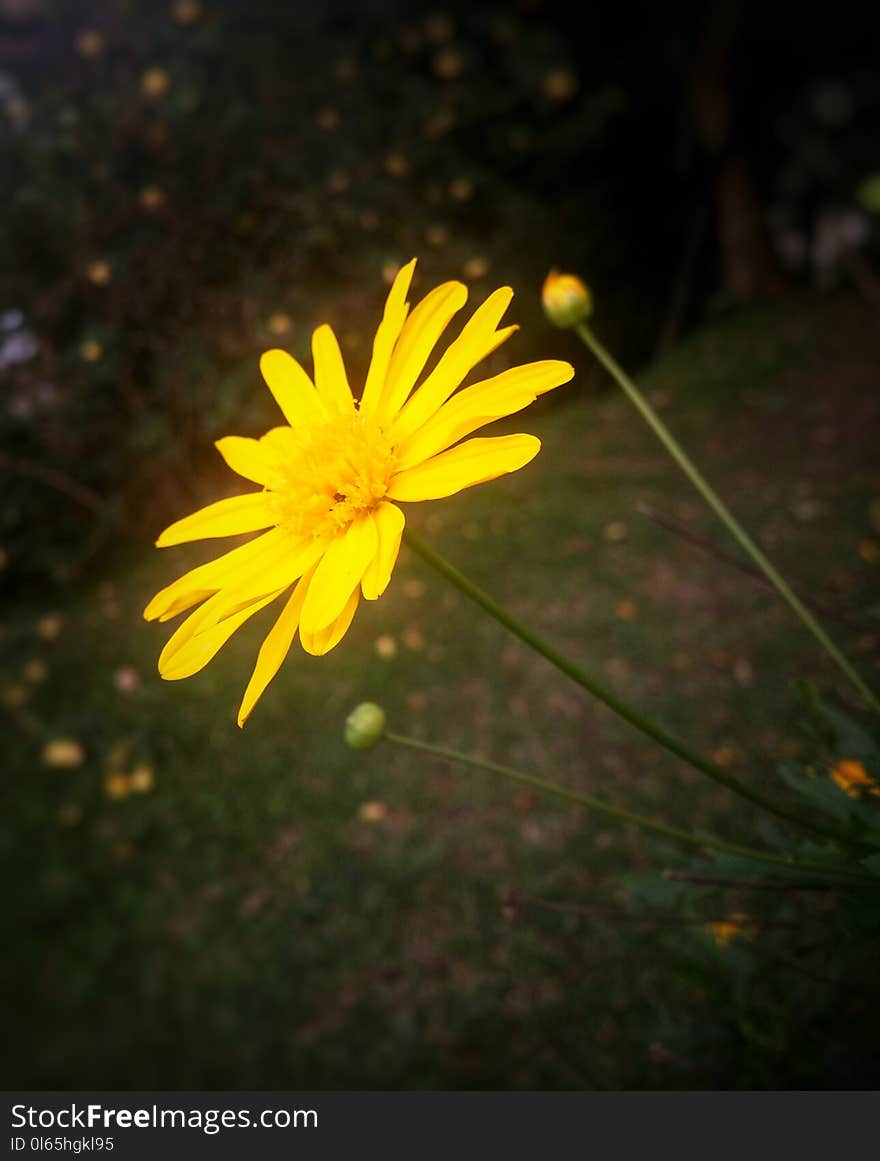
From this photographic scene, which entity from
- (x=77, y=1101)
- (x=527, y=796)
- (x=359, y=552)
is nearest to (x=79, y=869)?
(x=527, y=796)

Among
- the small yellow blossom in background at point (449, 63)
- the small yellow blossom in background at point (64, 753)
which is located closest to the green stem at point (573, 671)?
the small yellow blossom in background at point (64, 753)

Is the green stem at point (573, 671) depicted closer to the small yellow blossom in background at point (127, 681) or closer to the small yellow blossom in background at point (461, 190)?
the small yellow blossom in background at point (127, 681)

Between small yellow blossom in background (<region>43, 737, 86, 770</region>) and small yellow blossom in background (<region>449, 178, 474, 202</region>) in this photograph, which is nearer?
small yellow blossom in background (<region>43, 737, 86, 770</region>)

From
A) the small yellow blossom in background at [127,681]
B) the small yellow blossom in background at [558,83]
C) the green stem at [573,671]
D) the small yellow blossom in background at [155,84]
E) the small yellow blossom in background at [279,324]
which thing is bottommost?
the green stem at [573,671]

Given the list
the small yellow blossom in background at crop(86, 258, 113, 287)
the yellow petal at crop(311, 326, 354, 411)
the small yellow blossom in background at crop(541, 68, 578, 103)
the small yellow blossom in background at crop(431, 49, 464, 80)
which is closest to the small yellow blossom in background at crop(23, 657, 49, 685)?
the small yellow blossom in background at crop(86, 258, 113, 287)

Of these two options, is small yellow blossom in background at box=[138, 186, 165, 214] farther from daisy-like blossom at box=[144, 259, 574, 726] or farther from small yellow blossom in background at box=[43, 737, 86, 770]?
daisy-like blossom at box=[144, 259, 574, 726]

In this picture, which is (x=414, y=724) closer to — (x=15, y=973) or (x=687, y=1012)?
(x=687, y=1012)
